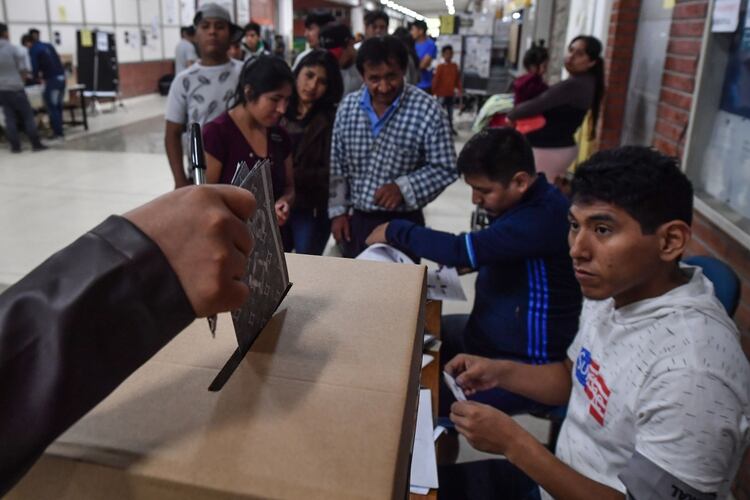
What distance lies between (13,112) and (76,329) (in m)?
7.80

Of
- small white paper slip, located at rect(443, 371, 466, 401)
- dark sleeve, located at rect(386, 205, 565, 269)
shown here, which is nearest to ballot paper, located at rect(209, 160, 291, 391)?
small white paper slip, located at rect(443, 371, 466, 401)

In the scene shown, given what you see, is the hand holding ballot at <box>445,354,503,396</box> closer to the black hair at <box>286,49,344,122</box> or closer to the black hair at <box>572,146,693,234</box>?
the black hair at <box>572,146,693,234</box>

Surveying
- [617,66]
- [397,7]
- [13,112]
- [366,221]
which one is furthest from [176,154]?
[397,7]

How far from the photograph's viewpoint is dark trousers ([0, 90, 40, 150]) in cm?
664

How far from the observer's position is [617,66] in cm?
390

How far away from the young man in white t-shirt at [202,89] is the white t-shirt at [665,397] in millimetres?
2015

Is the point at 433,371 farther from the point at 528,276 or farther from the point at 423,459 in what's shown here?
the point at 528,276

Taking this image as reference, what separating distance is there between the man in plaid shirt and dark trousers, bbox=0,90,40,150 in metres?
5.92

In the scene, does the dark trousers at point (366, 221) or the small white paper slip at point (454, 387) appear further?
the dark trousers at point (366, 221)

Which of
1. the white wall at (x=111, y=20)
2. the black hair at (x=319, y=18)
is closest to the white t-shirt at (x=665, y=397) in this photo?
the black hair at (x=319, y=18)

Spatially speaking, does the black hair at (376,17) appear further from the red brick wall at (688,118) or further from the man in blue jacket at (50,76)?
the man in blue jacket at (50,76)

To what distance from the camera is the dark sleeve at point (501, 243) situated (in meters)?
1.59

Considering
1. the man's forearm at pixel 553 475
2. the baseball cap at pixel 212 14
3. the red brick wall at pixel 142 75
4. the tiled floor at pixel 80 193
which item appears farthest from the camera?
the red brick wall at pixel 142 75

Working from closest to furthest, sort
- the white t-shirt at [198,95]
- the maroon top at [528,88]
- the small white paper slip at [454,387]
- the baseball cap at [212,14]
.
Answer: the small white paper slip at [454,387], the white t-shirt at [198,95], the baseball cap at [212,14], the maroon top at [528,88]
